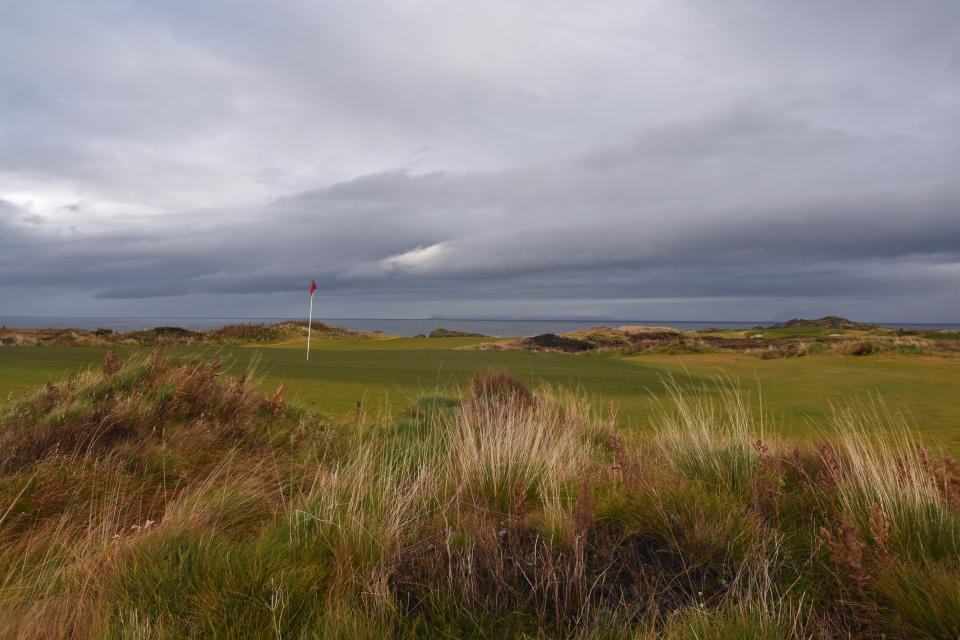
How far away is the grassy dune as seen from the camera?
216cm

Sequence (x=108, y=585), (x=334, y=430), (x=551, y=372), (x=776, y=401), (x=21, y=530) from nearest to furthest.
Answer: (x=108, y=585), (x=21, y=530), (x=334, y=430), (x=776, y=401), (x=551, y=372)

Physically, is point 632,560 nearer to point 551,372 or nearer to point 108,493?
point 108,493

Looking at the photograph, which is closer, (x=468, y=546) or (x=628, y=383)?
(x=468, y=546)

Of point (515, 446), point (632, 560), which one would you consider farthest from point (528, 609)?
point (515, 446)

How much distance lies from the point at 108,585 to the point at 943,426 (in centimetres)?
930

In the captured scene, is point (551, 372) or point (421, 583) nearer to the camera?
point (421, 583)

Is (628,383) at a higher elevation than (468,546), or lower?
lower

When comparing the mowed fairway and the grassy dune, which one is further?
the mowed fairway

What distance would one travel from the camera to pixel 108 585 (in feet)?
7.68

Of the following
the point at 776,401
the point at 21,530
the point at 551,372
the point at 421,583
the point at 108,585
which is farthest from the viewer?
the point at 551,372

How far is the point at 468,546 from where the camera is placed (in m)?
2.69

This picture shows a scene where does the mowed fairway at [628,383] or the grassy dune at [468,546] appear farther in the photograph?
the mowed fairway at [628,383]

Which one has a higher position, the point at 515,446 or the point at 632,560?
the point at 515,446

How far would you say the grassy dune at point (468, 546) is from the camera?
85.0 inches
